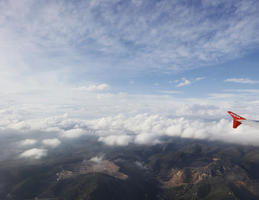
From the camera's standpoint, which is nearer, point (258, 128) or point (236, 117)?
point (258, 128)
